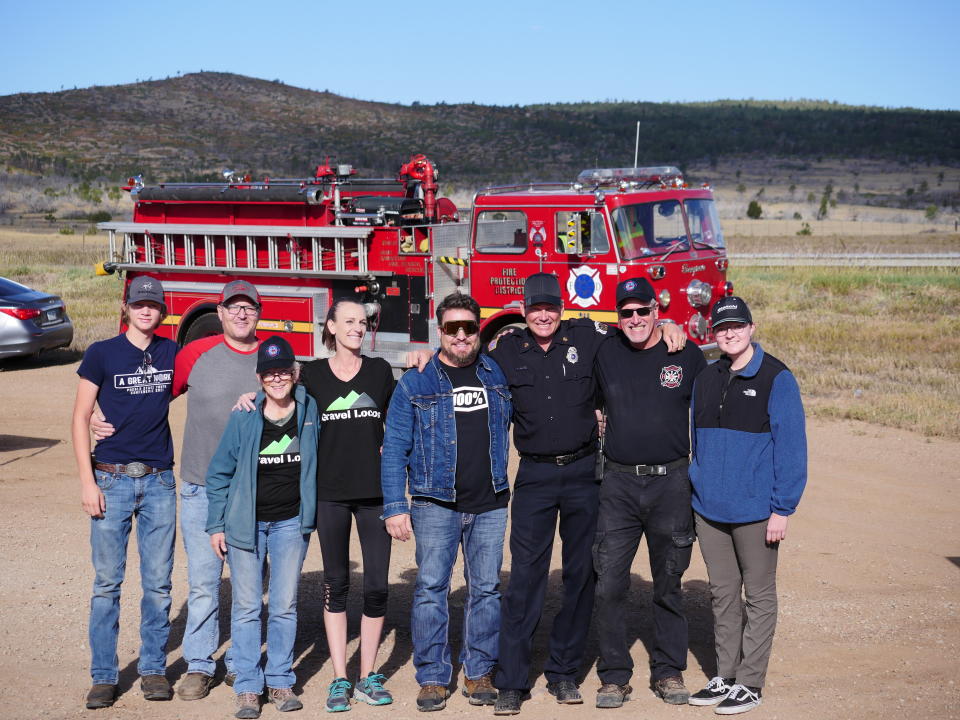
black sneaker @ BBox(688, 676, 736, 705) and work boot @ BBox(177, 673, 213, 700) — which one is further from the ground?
black sneaker @ BBox(688, 676, 736, 705)

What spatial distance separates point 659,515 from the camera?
212 inches

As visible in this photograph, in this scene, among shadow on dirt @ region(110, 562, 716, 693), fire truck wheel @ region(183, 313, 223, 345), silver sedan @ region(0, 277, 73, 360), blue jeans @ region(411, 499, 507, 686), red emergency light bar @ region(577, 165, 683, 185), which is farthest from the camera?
silver sedan @ region(0, 277, 73, 360)

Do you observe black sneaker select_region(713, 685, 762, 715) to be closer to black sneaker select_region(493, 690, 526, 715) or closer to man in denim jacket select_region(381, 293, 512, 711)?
black sneaker select_region(493, 690, 526, 715)

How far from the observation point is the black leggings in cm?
525

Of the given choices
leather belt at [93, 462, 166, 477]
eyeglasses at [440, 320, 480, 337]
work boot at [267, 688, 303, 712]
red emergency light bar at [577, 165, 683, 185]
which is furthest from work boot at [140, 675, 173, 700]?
red emergency light bar at [577, 165, 683, 185]

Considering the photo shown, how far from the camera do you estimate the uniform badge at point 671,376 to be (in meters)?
5.36

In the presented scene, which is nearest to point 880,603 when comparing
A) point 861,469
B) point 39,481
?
point 861,469

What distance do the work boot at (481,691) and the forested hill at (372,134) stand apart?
66369 mm

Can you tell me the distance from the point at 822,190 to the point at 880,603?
68.9 m

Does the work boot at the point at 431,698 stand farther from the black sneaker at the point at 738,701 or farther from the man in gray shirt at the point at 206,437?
the black sneaker at the point at 738,701

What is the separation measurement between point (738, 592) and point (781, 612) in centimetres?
160

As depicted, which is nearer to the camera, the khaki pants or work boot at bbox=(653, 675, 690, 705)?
the khaki pants

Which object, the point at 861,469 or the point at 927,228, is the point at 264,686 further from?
the point at 927,228

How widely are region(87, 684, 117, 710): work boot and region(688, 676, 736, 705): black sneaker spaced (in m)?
2.92
